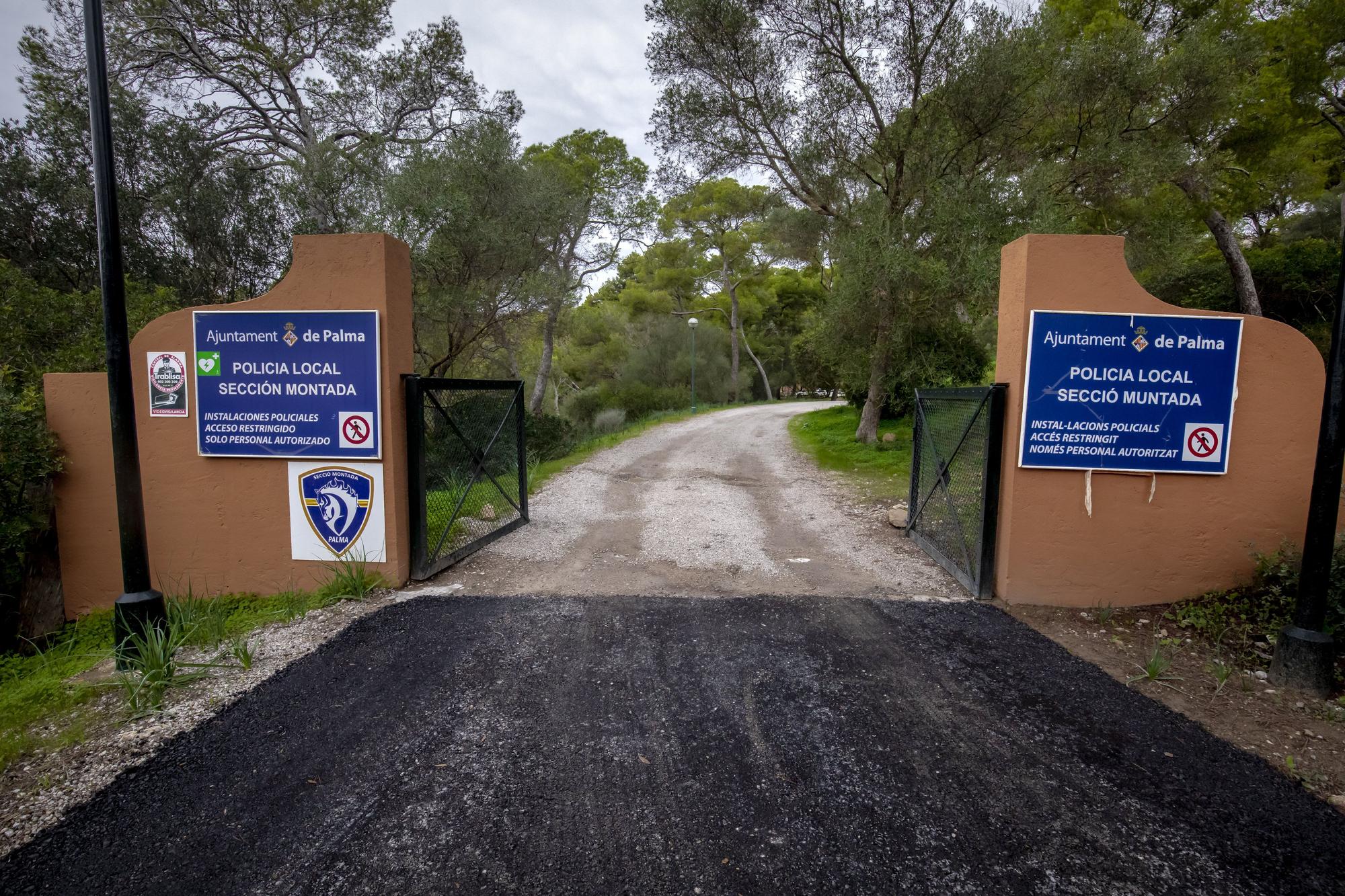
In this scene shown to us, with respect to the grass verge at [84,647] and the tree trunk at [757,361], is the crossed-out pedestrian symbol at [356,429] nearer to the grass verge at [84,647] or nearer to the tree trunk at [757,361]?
the grass verge at [84,647]

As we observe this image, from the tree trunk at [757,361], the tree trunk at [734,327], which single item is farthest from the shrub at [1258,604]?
the tree trunk at [757,361]

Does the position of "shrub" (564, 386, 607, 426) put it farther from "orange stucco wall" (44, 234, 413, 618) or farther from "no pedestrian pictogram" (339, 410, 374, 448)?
"no pedestrian pictogram" (339, 410, 374, 448)

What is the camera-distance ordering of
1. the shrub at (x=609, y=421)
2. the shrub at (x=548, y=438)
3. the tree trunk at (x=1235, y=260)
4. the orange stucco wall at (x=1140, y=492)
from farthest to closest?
the shrub at (x=609, y=421), the shrub at (x=548, y=438), the tree trunk at (x=1235, y=260), the orange stucco wall at (x=1140, y=492)

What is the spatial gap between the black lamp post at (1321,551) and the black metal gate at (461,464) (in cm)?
615

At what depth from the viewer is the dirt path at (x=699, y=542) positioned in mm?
5461

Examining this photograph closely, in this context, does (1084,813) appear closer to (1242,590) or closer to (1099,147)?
(1242,590)

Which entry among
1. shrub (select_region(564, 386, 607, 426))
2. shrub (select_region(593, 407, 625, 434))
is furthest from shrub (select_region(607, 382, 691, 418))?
shrub (select_region(593, 407, 625, 434))

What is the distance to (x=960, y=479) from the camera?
5.77 m

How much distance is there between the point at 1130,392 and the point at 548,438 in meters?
15.2

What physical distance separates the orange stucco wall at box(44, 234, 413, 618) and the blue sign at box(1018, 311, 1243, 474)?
5.16 m

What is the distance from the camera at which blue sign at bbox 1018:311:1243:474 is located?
4551 mm

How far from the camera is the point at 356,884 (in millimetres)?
2127

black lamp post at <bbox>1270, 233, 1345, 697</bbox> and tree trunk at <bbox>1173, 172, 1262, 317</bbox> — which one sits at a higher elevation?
tree trunk at <bbox>1173, 172, 1262, 317</bbox>

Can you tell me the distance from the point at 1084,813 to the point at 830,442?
13401mm
